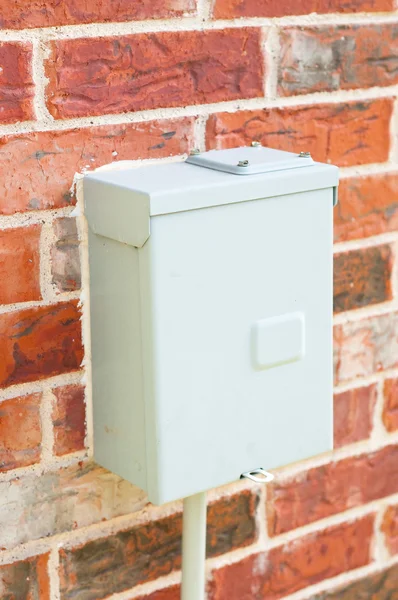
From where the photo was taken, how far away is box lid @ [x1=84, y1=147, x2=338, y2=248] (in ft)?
2.78

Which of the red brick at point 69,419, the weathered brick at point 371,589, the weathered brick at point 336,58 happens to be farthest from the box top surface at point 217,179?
the weathered brick at point 371,589

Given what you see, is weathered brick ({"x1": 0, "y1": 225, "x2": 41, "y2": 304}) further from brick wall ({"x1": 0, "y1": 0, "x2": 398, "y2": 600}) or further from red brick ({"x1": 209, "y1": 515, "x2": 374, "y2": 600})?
red brick ({"x1": 209, "y1": 515, "x2": 374, "y2": 600})

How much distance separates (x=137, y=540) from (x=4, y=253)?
0.36 m

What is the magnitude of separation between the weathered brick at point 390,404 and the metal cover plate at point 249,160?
0.38 meters

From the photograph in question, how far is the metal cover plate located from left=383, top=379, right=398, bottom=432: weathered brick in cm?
38

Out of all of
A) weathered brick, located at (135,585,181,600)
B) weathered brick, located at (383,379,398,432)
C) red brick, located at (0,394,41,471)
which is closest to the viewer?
red brick, located at (0,394,41,471)

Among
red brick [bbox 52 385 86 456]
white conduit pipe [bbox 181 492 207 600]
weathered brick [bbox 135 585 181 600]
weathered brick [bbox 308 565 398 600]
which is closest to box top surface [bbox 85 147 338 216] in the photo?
red brick [bbox 52 385 86 456]

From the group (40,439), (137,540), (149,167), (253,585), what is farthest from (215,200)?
(253,585)

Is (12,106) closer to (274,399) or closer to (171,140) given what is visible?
(171,140)

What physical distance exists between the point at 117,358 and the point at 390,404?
45cm

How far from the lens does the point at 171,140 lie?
986mm

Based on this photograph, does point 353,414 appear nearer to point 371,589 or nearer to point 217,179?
point 371,589

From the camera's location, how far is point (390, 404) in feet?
4.08

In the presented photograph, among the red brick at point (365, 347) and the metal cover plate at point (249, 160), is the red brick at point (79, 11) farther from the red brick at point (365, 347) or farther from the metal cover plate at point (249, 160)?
the red brick at point (365, 347)
